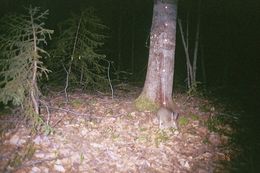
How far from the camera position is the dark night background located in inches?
673

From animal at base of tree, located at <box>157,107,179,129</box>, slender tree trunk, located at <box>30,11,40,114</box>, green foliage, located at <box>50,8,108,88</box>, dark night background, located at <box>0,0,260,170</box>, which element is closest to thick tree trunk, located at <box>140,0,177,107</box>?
animal at base of tree, located at <box>157,107,179,129</box>

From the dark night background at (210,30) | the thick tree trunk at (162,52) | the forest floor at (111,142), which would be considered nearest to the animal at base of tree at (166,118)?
the forest floor at (111,142)

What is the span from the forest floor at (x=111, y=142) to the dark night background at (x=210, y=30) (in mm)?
6004

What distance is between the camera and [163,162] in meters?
6.20

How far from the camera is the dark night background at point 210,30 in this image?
1709 centimetres

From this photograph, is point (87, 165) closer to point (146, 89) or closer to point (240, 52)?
point (146, 89)

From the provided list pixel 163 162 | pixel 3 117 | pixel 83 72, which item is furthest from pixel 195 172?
pixel 83 72

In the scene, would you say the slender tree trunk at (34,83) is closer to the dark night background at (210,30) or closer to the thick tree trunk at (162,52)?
the thick tree trunk at (162,52)

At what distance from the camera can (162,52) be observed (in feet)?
25.9

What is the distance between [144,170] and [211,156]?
5.63 feet

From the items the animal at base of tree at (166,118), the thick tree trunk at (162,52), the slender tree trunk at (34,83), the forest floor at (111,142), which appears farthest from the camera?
the thick tree trunk at (162,52)

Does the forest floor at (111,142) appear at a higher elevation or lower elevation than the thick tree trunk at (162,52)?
lower

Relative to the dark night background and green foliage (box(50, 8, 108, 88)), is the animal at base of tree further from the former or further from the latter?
the dark night background

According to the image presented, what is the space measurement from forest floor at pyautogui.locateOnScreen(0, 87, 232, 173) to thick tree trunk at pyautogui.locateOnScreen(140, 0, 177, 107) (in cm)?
64
